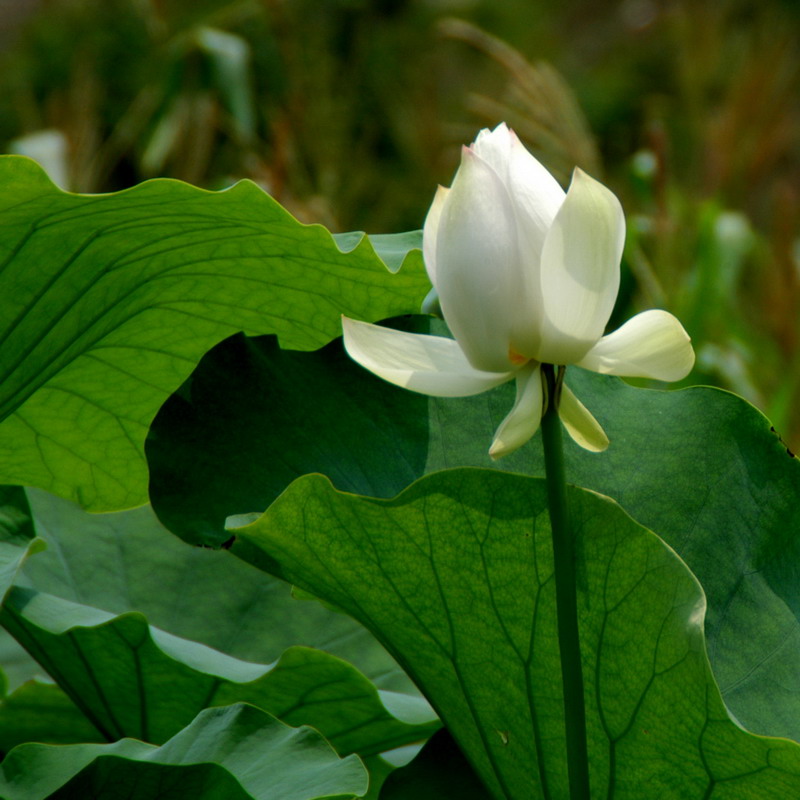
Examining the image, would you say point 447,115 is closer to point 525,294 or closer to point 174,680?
point 174,680

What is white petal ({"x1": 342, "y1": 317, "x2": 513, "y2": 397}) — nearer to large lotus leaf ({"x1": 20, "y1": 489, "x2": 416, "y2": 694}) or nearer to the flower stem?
the flower stem

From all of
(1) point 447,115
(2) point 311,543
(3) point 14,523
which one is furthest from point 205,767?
(1) point 447,115

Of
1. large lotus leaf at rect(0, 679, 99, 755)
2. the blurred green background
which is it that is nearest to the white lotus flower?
large lotus leaf at rect(0, 679, 99, 755)

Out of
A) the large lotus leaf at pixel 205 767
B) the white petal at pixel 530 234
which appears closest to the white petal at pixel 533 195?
the white petal at pixel 530 234

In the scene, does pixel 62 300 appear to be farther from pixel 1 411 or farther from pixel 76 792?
pixel 76 792

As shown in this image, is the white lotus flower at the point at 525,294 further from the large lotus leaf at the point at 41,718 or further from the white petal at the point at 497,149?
the large lotus leaf at the point at 41,718
